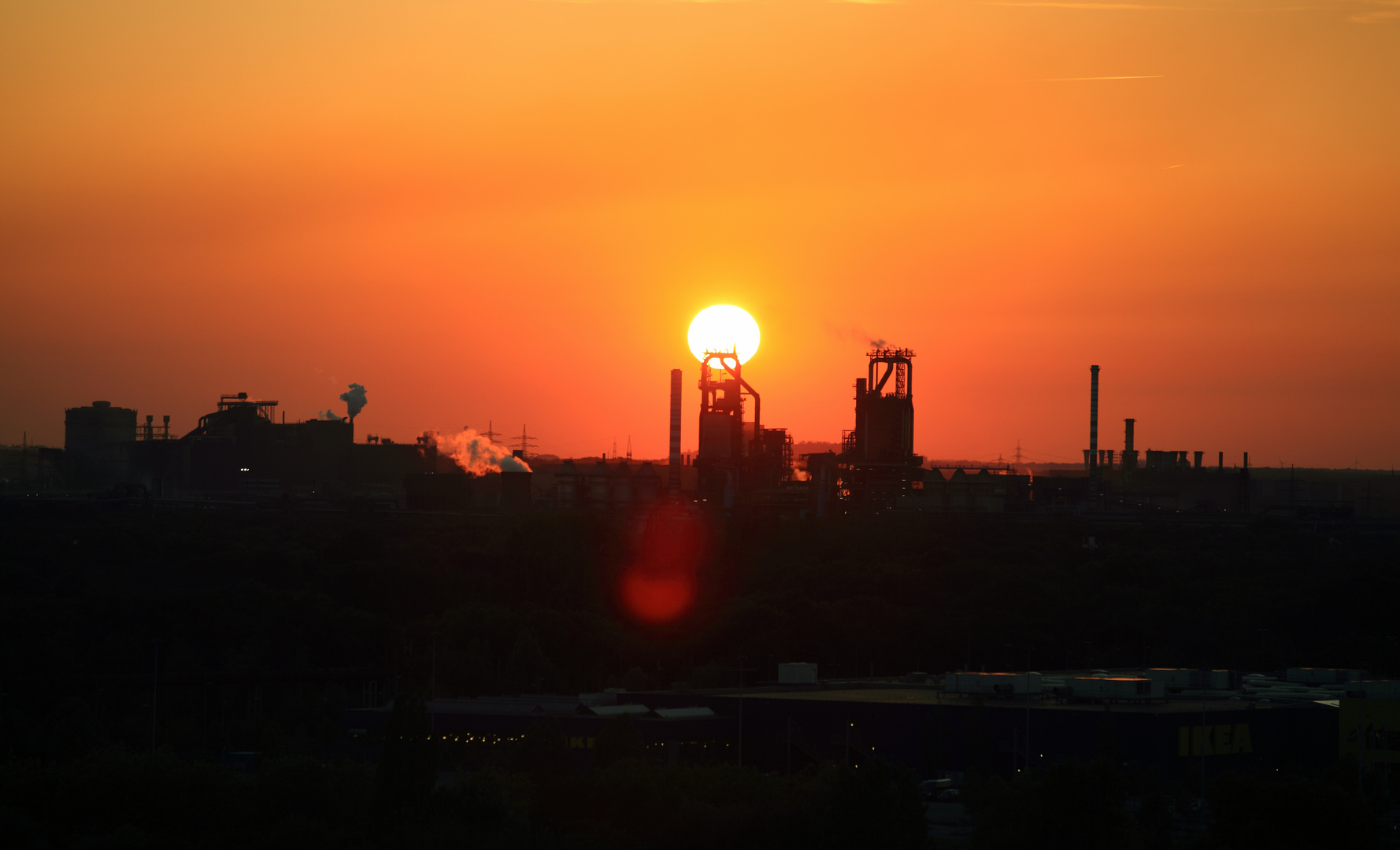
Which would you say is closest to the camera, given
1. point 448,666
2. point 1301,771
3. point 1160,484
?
point 1301,771

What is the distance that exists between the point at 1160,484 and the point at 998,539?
47618 millimetres

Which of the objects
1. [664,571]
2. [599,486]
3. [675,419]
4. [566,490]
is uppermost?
[675,419]

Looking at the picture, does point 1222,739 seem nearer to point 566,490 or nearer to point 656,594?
point 656,594

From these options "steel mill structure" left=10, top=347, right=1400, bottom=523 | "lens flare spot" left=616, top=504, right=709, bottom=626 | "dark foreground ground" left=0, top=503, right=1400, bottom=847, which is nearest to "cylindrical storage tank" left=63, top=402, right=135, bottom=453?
"steel mill structure" left=10, top=347, right=1400, bottom=523

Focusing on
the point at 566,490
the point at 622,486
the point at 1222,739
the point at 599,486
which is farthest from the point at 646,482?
the point at 1222,739

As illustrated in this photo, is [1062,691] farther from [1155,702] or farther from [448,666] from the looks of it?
[448,666]

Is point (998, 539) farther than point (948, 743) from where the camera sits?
Yes

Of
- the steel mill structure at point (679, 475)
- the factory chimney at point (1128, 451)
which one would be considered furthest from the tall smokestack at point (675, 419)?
the factory chimney at point (1128, 451)

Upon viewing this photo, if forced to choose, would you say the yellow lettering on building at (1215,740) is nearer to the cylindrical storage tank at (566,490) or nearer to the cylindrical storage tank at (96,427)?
the cylindrical storage tank at (566,490)

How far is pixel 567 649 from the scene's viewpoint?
64.2m

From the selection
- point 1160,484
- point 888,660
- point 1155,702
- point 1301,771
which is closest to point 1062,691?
point 1155,702

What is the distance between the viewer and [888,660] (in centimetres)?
6638

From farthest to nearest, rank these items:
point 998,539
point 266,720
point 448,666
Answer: point 998,539 → point 448,666 → point 266,720

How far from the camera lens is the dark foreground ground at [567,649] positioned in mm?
28797
